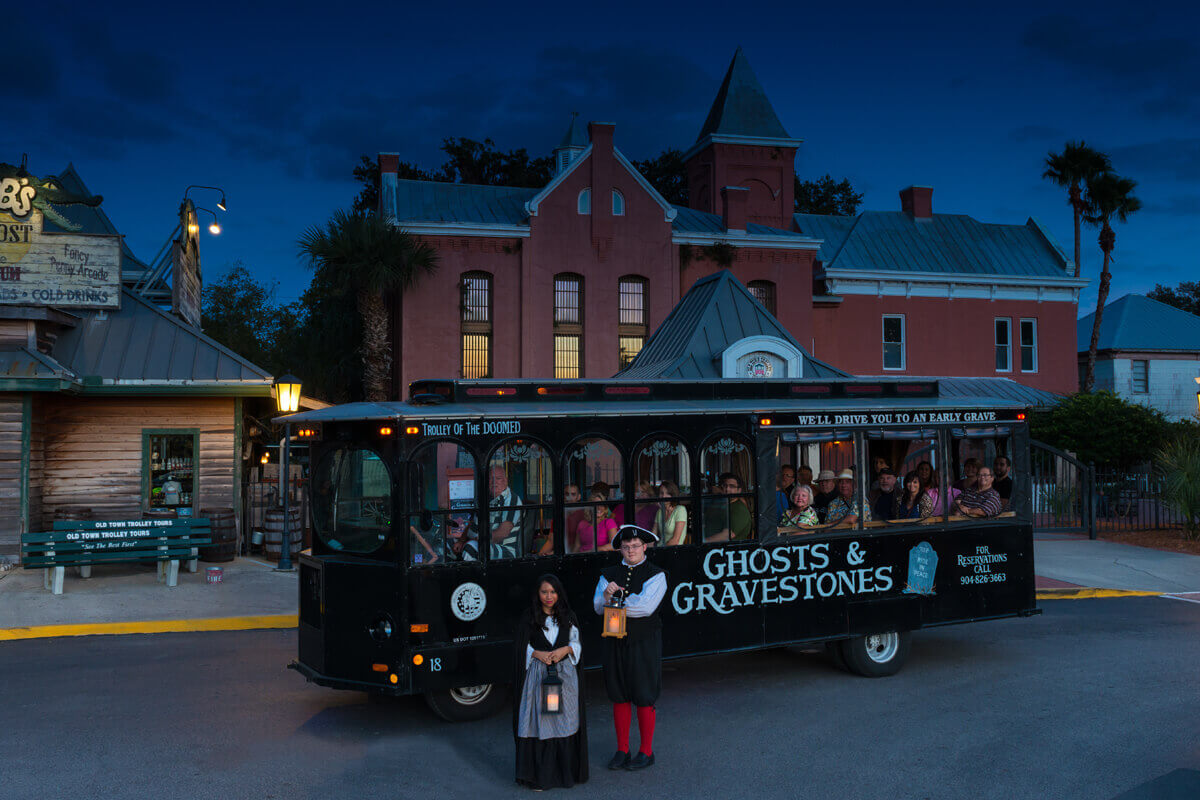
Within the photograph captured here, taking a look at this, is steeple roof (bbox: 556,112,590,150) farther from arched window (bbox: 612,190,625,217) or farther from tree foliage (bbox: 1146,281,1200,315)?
tree foliage (bbox: 1146,281,1200,315)

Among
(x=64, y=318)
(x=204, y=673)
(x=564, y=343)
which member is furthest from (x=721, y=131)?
(x=204, y=673)

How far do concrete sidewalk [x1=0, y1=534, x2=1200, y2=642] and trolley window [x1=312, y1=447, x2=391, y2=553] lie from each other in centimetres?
487

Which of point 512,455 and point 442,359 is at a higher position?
point 442,359

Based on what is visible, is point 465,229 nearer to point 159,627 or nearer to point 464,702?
point 159,627

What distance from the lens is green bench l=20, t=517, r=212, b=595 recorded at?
13.7m

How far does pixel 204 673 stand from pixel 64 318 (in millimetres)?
9660

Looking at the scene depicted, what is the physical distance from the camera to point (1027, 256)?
3606cm

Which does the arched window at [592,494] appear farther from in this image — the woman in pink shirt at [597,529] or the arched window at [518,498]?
the arched window at [518,498]

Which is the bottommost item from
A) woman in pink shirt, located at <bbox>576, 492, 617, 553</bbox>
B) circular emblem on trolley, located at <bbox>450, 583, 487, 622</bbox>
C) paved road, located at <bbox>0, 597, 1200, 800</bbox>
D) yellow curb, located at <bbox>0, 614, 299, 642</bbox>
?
paved road, located at <bbox>0, 597, 1200, 800</bbox>

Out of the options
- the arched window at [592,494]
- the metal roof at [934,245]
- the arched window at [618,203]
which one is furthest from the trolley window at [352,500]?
the metal roof at [934,245]

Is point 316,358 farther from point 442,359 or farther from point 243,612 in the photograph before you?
point 243,612

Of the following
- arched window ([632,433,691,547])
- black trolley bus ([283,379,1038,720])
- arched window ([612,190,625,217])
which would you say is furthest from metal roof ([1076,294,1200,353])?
arched window ([632,433,691,547])

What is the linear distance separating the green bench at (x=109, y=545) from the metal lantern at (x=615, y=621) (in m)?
9.78

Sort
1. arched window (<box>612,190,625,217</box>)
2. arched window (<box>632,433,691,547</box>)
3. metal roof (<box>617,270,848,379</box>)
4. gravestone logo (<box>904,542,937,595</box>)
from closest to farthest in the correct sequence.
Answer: arched window (<box>632,433,691,547</box>)
gravestone logo (<box>904,542,937,595</box>)
metal roof (<box>617,270,848,379</box>)
arched window (<box>612,190,625,217</box>)
